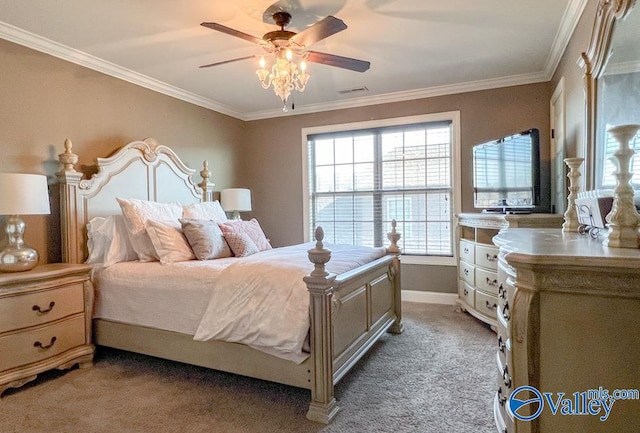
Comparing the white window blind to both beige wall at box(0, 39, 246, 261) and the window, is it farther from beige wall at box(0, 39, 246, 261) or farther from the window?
beige wall at box(0, 39, 246, 261)

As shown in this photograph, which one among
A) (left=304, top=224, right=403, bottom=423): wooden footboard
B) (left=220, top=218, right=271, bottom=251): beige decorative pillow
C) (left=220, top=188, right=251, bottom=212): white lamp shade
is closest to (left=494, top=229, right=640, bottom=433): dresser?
(left=304, top=224, right=403, bottom=423): wooden footboard

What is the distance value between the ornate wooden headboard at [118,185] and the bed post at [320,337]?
2234 millimetres

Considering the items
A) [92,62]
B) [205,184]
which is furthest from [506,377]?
[92,62]

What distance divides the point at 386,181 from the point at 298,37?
8.84 feet

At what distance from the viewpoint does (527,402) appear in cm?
121

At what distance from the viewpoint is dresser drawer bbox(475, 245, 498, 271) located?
321 cm

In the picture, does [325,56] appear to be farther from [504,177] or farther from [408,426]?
[408,426]

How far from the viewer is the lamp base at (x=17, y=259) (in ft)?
8.11

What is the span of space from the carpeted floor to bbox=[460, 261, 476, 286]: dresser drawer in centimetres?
75

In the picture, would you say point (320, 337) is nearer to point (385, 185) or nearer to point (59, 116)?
point (59, 116)

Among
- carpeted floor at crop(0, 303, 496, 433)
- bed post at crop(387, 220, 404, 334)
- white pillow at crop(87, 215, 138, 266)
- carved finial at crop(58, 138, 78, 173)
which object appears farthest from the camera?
bed post at crop(387, 220, 404, 334)

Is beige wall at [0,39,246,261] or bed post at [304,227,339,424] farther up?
beige wall at [0,39,246,261]

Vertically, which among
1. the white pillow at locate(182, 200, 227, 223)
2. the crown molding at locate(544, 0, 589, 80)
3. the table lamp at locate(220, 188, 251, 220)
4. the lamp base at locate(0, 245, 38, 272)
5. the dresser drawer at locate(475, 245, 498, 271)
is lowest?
the dresser drawer at locate(475, 245, 498, 271)

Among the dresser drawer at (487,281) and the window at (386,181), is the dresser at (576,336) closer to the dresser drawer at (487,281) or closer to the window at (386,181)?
the dresser drawer at (487,281)
